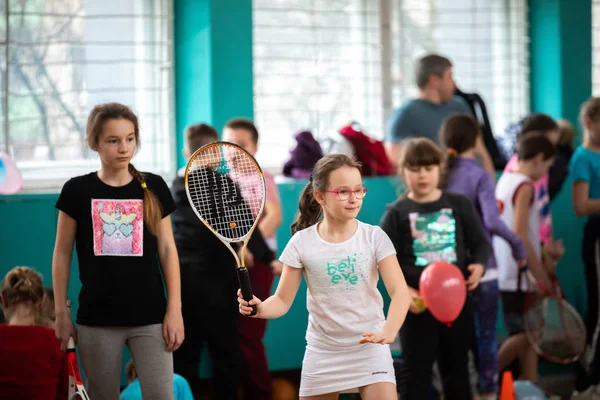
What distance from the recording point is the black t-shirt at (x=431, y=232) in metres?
3.78

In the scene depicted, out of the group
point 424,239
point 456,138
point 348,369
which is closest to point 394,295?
point 348,369

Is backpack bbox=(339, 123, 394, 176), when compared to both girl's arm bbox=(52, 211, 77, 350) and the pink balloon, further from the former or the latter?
girl's arm bbox=(52, 211, 77, 350)

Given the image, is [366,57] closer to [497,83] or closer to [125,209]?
[497,83]

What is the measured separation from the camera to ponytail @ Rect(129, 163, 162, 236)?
305 centimetres

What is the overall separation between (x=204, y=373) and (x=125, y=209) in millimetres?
1920

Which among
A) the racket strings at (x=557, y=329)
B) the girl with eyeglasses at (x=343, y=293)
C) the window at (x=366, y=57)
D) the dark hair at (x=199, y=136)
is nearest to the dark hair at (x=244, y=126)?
the dark hair at (x=199, y=136)

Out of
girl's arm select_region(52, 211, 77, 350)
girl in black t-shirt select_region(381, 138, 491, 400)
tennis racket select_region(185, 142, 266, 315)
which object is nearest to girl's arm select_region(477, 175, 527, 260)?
girl in black t-shirt select_region(381, 138, 491, 400)

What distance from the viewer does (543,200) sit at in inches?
196

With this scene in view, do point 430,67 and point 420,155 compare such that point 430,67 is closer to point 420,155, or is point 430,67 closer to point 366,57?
point 366,57

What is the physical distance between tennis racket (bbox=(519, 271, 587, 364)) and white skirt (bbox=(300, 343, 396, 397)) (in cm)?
205

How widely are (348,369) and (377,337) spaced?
0.75 ft

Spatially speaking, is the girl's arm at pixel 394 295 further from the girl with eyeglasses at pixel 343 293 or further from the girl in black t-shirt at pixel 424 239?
the girl in black t-shirt at pixel 424 239

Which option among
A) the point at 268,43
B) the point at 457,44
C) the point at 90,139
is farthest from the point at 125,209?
the point at 457,44

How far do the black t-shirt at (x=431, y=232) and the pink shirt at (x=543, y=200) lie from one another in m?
1.11
